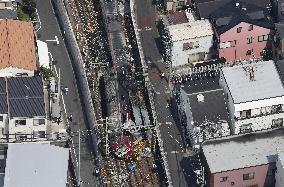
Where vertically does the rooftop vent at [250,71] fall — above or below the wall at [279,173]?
above

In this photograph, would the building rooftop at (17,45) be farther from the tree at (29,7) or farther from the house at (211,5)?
the house at (211,5)

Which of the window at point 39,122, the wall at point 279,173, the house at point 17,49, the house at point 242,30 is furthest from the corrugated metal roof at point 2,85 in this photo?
the wall at point 279,173

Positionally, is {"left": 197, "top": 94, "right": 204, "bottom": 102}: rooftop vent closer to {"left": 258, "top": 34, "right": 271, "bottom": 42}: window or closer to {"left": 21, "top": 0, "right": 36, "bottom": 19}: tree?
{"left": 258, "top": 34, "right": 271, "bottom": 42}: window

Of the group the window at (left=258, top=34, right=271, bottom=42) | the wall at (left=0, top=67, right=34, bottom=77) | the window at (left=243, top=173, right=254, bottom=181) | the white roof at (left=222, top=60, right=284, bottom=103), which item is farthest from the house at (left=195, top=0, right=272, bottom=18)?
the window at (left=243, top=173, right=254, bottom=181)

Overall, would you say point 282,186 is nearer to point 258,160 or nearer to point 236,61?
point 258,160

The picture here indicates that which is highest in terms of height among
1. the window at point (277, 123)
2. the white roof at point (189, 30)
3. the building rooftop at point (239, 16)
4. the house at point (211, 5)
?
the house at point (211, 5)

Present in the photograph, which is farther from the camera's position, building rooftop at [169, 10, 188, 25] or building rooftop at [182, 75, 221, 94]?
building rooftop at [169, 10, 188, 25]
